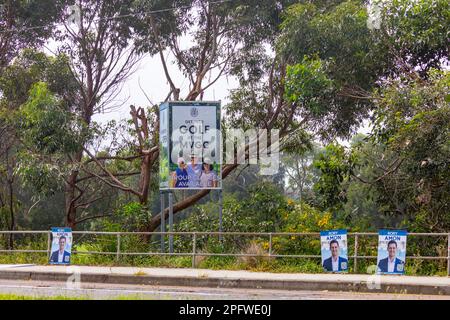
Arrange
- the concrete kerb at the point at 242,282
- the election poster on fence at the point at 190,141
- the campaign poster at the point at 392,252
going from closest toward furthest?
the concrete kerb at the point at 242,282, the campaign poster at the point at 392,252, the election poster on fence at the point at 190,141

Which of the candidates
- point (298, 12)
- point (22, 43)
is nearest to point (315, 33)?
point (298, 12)

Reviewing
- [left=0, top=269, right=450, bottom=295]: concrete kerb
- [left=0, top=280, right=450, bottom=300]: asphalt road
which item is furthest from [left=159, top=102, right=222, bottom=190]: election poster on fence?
[left=0, top=280, right=450, bottom=300]: asphalt road

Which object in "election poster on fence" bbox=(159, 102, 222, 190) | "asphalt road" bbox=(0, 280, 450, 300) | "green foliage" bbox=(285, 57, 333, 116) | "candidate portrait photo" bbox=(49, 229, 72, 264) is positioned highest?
"green foliage" bbox=(285, 57, 333, 116)

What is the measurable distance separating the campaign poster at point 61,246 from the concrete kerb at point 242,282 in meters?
1.71

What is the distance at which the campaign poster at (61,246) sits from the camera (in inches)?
799

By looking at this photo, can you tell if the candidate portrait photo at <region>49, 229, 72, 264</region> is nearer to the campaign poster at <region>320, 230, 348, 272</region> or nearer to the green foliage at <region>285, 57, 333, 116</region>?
the campaign poster at <region>320, 230, 348, 272</region>

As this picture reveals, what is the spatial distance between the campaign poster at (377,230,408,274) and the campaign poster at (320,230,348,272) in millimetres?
940

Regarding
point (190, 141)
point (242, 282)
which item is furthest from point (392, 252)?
point (190, 141)

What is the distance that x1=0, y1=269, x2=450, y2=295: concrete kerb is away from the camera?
49.7 feet

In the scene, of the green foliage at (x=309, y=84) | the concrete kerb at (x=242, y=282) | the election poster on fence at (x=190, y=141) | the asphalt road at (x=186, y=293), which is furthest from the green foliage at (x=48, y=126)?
the asphalt road at (x=186, y=293)

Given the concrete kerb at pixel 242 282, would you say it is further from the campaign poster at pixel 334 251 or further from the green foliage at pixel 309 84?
the green foliage at pixel 309 84

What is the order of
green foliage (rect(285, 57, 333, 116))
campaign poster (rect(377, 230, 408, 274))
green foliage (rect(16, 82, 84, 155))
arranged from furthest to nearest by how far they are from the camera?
1. green foliage (rect(16, 82, 84, 155))
2. green foliage (rect(285, 57, 333, 116))
3. campaign poster (rect(377, 230, 408, 274))
